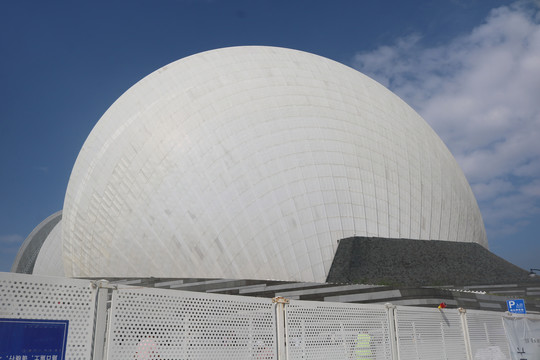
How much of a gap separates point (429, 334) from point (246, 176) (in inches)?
452

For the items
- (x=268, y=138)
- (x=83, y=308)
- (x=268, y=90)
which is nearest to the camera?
(x=83, y=308)

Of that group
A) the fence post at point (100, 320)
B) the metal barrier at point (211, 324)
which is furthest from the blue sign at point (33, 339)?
the fence post at point (100, 320)

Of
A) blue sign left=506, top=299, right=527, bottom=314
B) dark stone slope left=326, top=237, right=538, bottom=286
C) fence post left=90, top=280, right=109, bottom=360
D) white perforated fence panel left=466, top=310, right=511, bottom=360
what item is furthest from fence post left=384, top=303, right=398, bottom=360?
dark stone slope left=326, top=237, right=538, bottom=286

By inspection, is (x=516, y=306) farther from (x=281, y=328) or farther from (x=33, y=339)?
(x=33, y=339)

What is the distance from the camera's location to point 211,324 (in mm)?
4625

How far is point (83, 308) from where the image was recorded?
3857 mm

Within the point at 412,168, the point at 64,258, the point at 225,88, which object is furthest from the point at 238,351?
the point at 64,258

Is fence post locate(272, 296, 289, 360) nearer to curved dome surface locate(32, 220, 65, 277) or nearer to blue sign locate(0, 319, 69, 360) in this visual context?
blue sign locate(0, 319, 69, 360)

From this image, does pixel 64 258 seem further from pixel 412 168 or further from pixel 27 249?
pixel 27 249

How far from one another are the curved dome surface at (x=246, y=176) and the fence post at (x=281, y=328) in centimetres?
1173

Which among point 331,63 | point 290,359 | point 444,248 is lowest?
point 290,359

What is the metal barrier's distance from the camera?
3686 millimetres

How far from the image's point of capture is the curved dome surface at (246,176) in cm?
1730

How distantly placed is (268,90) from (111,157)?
7874 millimetres
